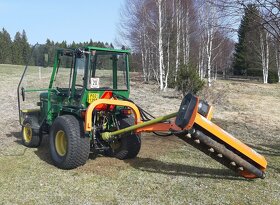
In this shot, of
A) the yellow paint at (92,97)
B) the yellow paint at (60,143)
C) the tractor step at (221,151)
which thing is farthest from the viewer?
the yellow paint at (60,143)

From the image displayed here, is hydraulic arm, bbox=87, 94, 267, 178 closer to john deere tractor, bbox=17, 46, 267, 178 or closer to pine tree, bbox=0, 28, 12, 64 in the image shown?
john deere tractor, bbox=17, 46, 267, 178

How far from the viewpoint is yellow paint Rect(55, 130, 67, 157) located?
23.8 feet

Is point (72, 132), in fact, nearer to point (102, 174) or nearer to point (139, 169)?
point (102, 174)

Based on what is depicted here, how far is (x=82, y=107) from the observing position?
7035 millimetres

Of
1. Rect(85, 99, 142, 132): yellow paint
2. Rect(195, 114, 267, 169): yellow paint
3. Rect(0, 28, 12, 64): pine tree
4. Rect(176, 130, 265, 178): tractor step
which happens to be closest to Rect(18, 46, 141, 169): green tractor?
Rect(85, 99, 142, 132): yellow paint

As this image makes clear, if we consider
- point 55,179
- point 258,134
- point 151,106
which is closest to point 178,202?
point 55,179

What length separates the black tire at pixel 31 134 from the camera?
8430 mm

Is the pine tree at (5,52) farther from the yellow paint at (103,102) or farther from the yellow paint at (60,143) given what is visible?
the yellow paint at (103,102)

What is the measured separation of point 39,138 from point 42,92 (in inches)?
40.6

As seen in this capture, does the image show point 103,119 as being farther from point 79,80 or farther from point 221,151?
point 221,151

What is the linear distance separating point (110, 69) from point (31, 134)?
2292 mm

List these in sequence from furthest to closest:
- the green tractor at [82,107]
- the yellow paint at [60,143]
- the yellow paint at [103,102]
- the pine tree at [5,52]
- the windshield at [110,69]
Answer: the pine tree at [5,52]
the windshield at [110,69]
the yellow paint at [60,143]
the green tractor at [82,107]
the yellow paint at [103,102]

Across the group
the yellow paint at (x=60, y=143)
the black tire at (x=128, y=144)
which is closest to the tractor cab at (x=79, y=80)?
the yellow paint at (x=60, y=143)

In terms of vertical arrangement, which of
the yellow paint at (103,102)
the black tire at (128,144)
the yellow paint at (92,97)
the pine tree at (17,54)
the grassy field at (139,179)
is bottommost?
the grassy field at (139,179)
